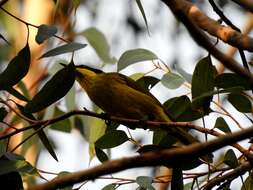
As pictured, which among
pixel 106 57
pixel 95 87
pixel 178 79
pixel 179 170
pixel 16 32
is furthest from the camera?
pixel 16 32

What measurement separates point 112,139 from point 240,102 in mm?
388

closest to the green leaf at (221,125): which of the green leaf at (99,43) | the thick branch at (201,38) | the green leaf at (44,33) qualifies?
the green leaf at (44,33)

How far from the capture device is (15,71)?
164 centimetres

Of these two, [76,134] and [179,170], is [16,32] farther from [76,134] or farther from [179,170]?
[179,170]

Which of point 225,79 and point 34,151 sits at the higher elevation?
point 34,151

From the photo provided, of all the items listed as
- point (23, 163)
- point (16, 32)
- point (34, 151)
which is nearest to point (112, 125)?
point (23, 163)

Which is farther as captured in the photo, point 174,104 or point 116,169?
point 174,104

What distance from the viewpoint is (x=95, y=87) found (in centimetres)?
220

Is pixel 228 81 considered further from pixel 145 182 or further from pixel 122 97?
pixel 122 97

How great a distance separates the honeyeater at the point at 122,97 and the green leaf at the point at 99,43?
63cm

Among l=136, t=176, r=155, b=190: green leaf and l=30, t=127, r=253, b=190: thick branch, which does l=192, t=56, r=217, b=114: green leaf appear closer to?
l=136, t=176, r=155, b=190: green leaf

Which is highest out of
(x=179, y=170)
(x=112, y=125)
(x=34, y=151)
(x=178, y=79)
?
(x=34, y=151)

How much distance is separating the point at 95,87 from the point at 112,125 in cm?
30

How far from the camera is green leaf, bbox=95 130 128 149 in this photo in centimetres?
176
